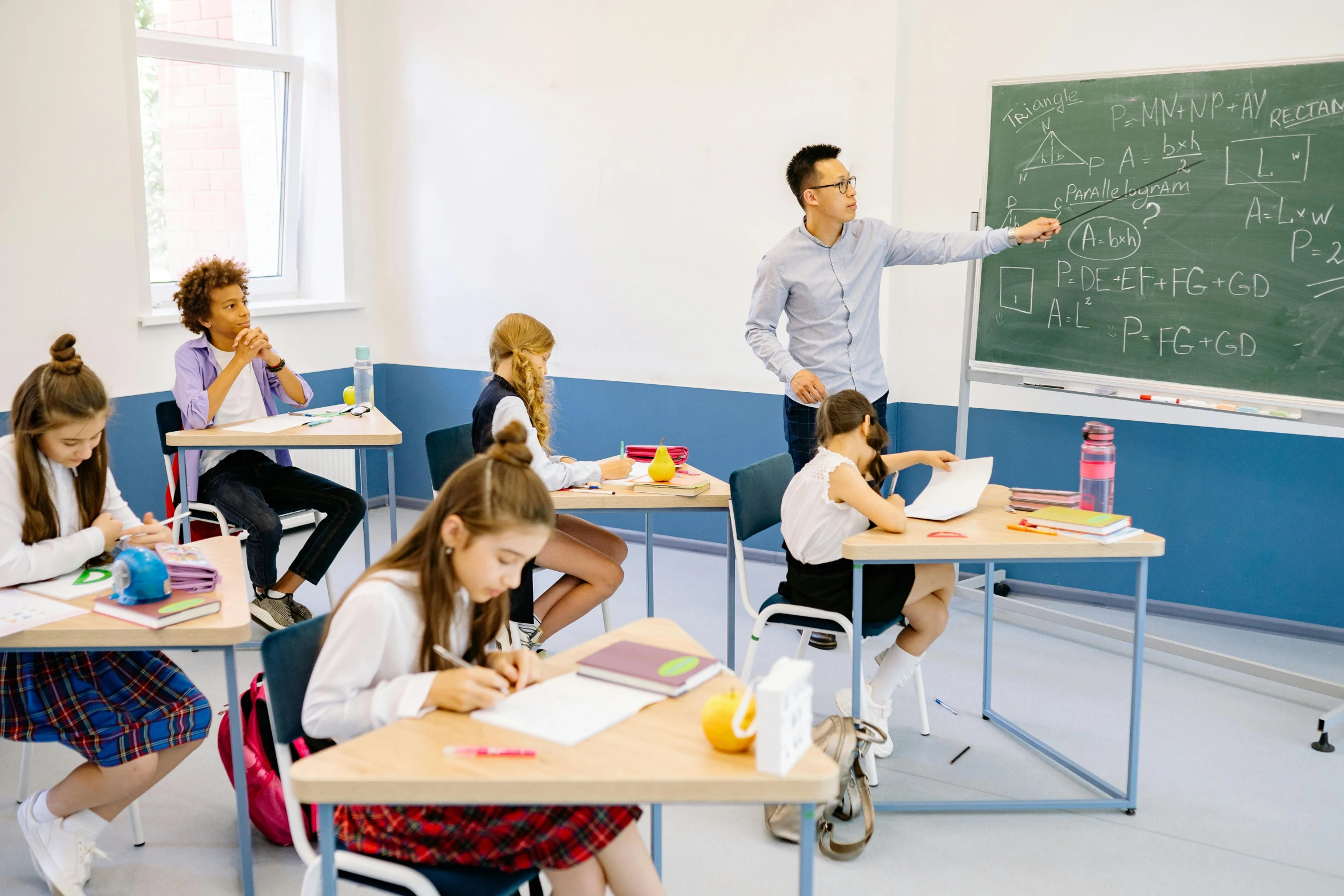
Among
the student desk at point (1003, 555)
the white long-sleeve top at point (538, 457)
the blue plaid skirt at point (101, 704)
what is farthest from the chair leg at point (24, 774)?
the student desk at point (1003, 555)

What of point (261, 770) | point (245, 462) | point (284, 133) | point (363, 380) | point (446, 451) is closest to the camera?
point (261, 770)

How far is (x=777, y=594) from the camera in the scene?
3.21 metres

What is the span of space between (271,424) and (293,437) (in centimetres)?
22

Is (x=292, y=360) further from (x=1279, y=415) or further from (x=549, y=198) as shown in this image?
(x=1279, y=415)

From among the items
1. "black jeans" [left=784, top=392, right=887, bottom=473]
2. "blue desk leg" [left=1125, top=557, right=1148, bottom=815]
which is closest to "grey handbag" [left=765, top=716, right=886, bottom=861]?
"blue desk leg" [left=1125, top=557, right=1148, bottom=815]

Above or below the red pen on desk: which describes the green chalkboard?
above

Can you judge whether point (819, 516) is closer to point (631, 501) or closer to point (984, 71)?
point (631, 501)

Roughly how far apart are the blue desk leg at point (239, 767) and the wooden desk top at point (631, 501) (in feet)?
3.58

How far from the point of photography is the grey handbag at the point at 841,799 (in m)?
2.69

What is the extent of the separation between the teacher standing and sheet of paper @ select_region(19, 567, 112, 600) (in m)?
2.18

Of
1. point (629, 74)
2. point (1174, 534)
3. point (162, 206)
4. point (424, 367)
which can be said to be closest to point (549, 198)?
point (629, 74)

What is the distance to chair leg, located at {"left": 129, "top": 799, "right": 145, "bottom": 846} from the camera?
2764mm

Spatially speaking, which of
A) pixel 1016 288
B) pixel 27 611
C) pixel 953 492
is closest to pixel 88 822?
pixel 27 611

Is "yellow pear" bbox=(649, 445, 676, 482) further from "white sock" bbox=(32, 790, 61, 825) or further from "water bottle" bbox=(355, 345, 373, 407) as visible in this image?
"white sock" bbox=(32, 790, 61, 825)
